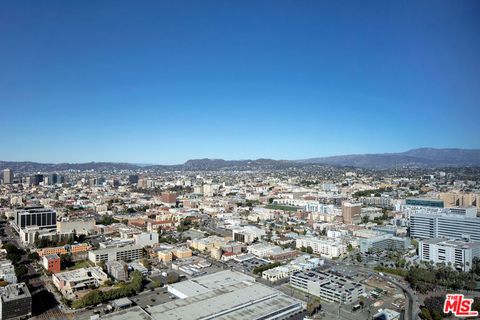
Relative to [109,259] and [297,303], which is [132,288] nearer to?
[109,259]

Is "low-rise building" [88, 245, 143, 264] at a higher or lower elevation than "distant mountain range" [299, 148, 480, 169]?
lower

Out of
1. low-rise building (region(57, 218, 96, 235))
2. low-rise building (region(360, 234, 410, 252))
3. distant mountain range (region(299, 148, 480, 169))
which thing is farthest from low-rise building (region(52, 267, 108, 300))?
distant mountain range (region(299, 148, 480, 169))

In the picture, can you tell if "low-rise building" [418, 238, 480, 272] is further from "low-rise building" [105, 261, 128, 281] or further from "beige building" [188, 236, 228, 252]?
"low-rise building" [105, 261, 128, 281]

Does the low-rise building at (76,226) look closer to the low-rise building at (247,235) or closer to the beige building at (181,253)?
the beige building at (181,253)

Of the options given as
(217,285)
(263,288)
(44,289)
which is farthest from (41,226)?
(263,288)

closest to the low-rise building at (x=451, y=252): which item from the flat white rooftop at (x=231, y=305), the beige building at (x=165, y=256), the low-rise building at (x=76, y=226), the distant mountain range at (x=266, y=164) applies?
the flat white rooftop at (x=231, y=305)

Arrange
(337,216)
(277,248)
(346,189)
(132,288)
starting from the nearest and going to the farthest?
(132,288) < (277,248) < (337,216) < (346,189)

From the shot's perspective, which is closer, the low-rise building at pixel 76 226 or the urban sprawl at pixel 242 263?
the urban sprawl at pixel 242 263

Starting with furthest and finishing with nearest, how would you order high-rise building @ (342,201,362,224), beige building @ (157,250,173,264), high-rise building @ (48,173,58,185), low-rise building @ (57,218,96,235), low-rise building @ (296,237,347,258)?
1. high-rise building @ (48,173,58,185)
2. high-rise building @ (342,201,362,224)
3. low-rise building @ (57,218,96,235)
4. low-rise building @ (296,237,347,258)
5. beige building @ (157,250,173,264)
